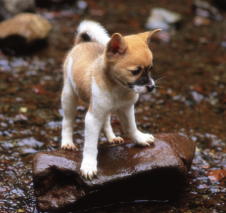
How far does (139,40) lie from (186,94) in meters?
3.96

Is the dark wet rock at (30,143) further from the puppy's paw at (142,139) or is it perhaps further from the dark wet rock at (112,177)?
the puppy's paw at (142,139)

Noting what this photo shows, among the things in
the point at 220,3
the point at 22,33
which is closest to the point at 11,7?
the point at 22,33

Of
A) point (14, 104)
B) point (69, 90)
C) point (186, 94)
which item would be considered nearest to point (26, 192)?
A: point (69, 90)

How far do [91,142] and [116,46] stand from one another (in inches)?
41.9

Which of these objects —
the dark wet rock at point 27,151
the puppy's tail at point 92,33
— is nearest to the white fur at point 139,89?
the puppy's tail at point 92,33

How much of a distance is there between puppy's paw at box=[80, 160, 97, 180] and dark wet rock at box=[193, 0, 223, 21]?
8558 millimetres

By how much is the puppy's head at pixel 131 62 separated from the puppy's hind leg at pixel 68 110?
1186 mm

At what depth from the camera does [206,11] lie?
12.9m

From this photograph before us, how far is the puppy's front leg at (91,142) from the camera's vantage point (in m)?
4.95

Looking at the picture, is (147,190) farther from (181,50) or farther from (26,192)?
(181,50)

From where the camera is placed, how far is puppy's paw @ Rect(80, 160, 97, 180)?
5098mm

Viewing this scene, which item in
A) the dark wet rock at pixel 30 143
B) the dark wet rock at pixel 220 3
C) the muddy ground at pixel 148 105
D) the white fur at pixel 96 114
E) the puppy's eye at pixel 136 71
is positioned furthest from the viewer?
the dark wet rock at pixel 220 3

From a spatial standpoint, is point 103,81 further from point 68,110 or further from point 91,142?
point 68,110

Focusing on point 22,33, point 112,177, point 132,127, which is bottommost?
point 22,33
